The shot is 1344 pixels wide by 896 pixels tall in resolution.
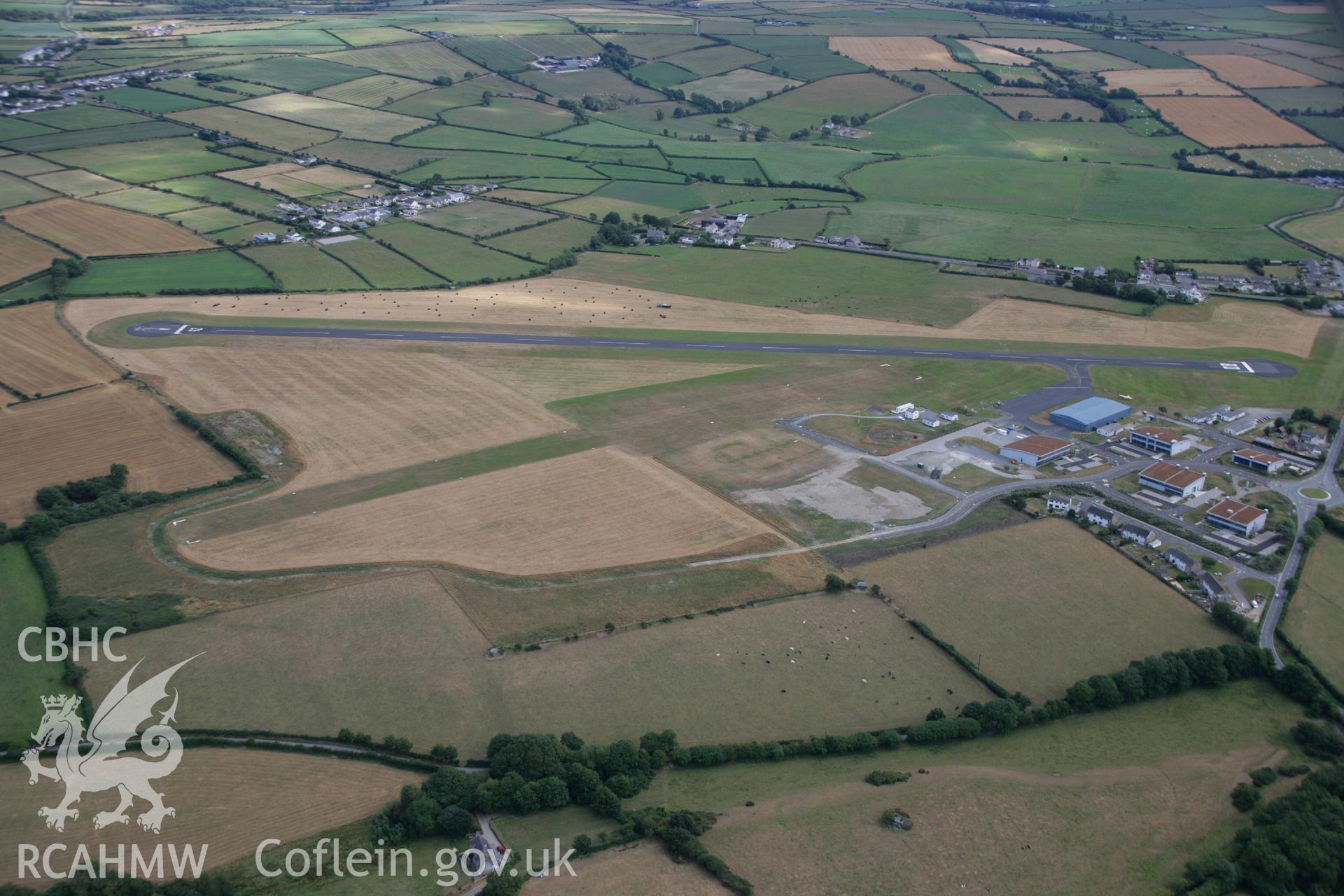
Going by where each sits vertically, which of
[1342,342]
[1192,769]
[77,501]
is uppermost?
[1342,342]

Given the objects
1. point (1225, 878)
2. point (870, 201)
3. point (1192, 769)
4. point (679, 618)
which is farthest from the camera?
point (870, 201)

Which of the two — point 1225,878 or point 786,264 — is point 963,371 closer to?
point 786,264

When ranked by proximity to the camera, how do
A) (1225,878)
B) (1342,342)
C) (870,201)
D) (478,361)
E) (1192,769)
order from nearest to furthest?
(1225,878), (1192,769), (478,361), (1342,342), (870,201)

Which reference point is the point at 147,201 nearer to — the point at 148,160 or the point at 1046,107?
the point at 148,160

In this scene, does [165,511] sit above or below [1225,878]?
below

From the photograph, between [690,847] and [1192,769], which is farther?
[1192,769]

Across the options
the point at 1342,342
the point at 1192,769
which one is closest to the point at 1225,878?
the point at 1192,769
